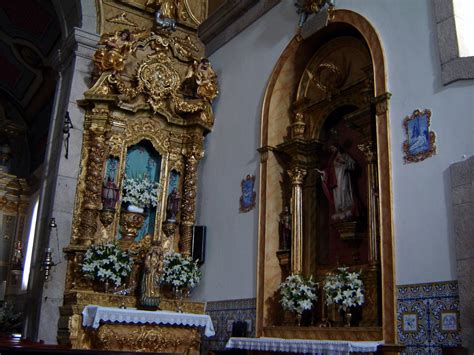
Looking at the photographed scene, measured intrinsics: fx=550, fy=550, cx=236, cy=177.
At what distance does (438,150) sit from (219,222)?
4.73m

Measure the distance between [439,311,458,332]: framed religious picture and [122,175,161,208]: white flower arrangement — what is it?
5.89 meters

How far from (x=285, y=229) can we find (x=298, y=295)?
136 cm

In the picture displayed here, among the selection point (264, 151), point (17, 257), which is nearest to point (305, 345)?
point (264, 151)

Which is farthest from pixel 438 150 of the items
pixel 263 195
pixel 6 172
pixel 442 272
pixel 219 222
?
pixel 6 172

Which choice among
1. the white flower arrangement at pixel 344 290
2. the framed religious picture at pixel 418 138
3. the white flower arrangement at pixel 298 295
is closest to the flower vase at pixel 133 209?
the white flower arrangement at pixel 298 295

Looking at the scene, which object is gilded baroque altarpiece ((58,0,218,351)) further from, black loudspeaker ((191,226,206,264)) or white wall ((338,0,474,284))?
white wall ((338,0,474,284))

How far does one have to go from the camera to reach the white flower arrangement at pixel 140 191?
1001 cm

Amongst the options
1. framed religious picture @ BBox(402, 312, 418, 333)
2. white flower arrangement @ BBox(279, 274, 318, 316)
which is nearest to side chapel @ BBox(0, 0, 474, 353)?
framed religious picture @ BBox(402, 312, 418, 333)

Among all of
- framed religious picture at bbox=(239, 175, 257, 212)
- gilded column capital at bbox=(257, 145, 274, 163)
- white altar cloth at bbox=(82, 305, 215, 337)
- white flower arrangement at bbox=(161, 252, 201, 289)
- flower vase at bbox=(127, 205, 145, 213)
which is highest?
gilded column capital at bbox=(257, 145, 274, 163)

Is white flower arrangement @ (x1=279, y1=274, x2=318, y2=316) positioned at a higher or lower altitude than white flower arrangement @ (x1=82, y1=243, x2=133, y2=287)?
lower

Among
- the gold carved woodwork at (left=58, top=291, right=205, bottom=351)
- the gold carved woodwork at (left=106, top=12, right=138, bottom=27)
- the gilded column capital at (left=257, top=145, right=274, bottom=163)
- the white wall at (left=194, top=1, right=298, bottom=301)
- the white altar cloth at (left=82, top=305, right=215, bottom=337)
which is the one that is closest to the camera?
the white altar cloth at (left=82, top=305, right=215, bottom=337)

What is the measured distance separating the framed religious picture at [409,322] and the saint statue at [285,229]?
278 centimetres

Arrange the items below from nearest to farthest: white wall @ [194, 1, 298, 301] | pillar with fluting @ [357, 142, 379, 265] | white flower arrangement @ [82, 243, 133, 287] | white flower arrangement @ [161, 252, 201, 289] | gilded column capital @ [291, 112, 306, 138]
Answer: pillar with fluting @ [357, 142, 379, 265] → white flower arrangement @ [82, 243, 133, 287] → gilded column capital @ [291, 112, 306, 138] → white wall @ [194, 1, 298, 301] → white flower arrangement @ [161, 252, 201, 289]

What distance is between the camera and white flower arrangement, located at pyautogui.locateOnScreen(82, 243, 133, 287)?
8742 mm
